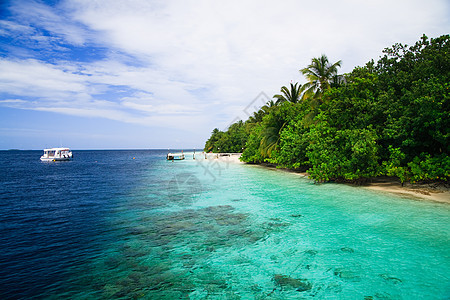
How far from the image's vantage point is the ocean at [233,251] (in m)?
5.04

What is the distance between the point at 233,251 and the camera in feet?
22.5

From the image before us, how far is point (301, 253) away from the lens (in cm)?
673

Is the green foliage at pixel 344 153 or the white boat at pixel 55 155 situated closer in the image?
the green foliage at pixel 344 153

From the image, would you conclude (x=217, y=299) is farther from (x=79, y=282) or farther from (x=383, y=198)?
(x=383, y=198)

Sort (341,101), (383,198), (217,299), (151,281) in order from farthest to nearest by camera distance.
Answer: (341,101), (383,198), (151,281), (217,299)

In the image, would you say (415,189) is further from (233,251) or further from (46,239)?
(46,239)

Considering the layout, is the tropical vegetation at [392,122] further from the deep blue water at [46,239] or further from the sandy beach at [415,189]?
the deep blue water at [46,239]

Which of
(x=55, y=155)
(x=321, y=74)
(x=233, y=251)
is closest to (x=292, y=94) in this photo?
(x=321, y=74)

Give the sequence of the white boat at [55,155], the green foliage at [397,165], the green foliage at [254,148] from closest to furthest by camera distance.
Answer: the green foliage at [397,165] → the green foliage at [254,148] → the white boat at [55,155]

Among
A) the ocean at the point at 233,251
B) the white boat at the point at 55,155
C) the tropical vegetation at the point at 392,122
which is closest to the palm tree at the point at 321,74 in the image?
the tropical vegetation at the point at 392,122

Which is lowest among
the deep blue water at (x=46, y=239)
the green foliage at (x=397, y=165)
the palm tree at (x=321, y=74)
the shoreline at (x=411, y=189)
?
the deep blue water at (x=46, y=239)

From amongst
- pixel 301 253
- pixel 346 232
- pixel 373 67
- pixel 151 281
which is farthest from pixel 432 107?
pixel 151 281

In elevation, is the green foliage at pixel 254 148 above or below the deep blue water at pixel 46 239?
above

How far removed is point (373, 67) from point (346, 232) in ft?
44.9
